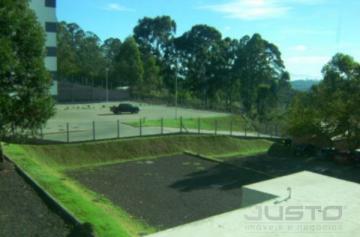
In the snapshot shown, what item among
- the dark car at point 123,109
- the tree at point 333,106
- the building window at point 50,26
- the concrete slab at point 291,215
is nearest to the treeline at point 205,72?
the building window at point 50,26

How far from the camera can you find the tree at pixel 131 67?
253 ft

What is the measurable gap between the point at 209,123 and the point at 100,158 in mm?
21234

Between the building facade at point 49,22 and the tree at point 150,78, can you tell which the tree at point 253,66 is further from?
the building facade at point 49,22

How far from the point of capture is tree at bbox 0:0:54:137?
19969 millimetres

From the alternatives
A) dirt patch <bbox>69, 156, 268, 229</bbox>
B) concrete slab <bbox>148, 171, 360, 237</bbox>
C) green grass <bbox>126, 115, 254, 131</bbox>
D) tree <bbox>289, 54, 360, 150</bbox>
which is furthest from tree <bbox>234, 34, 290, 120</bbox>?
concrete slab <bbox>148, 171, 360, 237</bbox>

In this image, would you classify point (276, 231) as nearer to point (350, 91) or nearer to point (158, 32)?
point (350, 91)

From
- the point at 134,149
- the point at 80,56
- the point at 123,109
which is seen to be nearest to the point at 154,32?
the point at 80,56

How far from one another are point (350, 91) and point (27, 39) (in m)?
22.1

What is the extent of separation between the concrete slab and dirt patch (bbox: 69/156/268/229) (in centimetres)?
547

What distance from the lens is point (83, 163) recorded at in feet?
93.2

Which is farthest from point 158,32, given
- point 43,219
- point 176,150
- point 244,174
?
point 43,219

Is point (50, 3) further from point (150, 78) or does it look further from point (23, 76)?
point (23, 76)
